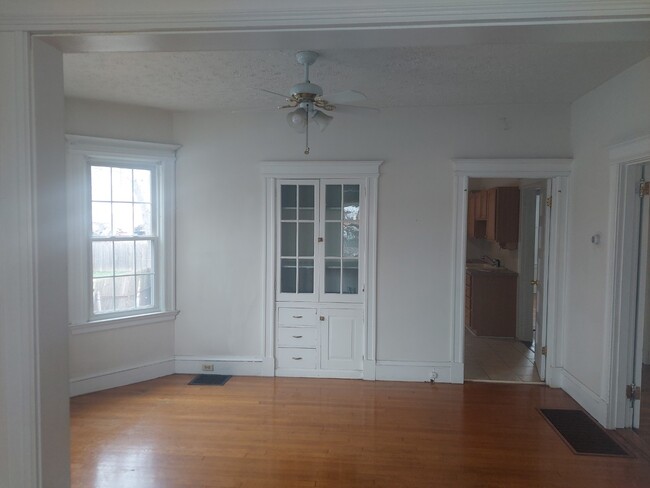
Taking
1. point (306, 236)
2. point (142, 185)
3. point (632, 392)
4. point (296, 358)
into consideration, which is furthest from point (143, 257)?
point (632, 392)

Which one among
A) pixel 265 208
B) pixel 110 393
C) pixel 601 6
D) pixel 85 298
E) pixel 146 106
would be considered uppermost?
pixel 146 106

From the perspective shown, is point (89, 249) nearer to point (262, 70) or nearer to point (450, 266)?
point (262, 70)

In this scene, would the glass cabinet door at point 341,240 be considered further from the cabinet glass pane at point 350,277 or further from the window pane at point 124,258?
the window pane at point 124,258

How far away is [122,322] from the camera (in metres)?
4.43

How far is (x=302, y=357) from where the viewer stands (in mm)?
4723

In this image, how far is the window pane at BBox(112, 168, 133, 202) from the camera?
440 cm

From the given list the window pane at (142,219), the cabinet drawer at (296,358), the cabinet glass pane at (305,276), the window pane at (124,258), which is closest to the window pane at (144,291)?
the window pane at (124,258)

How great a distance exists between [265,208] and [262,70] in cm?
159

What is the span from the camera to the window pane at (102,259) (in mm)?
4293

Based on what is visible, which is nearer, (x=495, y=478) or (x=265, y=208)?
(x=495, y=478)

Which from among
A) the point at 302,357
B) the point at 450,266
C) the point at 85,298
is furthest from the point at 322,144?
the point at 85,298

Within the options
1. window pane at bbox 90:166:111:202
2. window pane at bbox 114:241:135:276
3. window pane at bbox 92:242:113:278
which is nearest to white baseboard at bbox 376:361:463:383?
window pane at bbox 114:241:135:276

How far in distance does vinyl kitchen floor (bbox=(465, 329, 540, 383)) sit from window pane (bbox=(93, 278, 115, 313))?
387 centimetres

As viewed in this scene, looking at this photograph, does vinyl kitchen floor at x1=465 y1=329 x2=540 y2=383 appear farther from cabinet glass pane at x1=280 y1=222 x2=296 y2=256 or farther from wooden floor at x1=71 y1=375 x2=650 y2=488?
cabinet glass pane at x1=280 y1=222 x2=296 y2=256
